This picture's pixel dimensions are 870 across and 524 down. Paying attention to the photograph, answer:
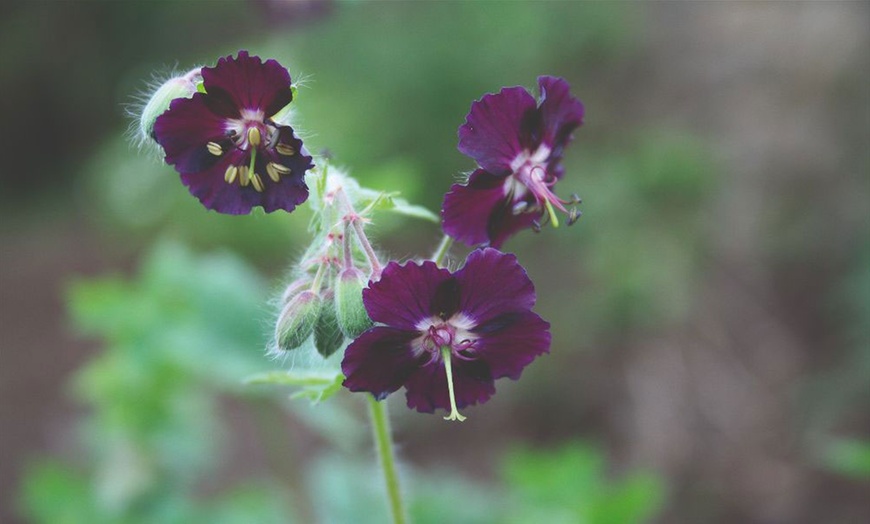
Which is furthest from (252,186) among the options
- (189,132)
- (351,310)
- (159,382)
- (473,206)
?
(159,382)

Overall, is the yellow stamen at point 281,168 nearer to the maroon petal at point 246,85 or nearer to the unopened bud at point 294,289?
the maroon petal at point 246,85

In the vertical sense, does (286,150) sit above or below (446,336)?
above

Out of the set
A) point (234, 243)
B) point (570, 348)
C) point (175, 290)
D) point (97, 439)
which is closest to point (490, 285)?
point (175, 290)

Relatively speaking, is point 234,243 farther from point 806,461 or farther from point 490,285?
point 490,285

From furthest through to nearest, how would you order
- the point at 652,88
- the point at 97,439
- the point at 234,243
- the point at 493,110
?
the point at 652,88
the point at 234,243
the point at 97,439
the point at 493,110

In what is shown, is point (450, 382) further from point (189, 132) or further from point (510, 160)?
point (189, 132)

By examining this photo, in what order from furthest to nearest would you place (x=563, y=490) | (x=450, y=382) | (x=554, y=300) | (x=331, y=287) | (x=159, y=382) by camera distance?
(x=554, y=300) → (x=159, y=382) → (x=563, y=490) → (x=331, y=287) → (x=450, y=382)
